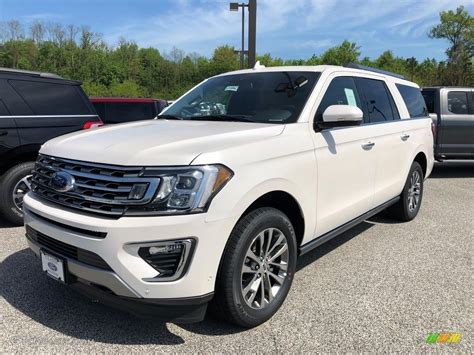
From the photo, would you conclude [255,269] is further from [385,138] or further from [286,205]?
[385,138]

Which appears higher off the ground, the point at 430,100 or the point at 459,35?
the point at 459,35

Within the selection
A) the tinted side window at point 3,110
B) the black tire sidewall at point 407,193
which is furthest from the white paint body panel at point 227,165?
the tinted side window at point 3,110

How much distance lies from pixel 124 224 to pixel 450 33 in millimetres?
67043

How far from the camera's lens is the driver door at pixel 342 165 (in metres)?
3.54

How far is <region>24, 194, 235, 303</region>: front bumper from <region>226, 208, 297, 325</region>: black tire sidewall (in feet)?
0.53

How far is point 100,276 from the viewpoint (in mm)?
2506

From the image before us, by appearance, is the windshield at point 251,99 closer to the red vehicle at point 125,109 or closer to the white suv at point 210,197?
the white suv at point 210,197

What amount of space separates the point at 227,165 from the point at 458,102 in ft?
28.1

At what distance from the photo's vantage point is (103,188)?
2543mm


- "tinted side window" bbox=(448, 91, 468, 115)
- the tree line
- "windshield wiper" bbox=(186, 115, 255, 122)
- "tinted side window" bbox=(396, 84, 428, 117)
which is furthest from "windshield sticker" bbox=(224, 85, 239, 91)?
the tree line

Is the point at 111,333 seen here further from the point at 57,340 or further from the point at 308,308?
the point at 308,308

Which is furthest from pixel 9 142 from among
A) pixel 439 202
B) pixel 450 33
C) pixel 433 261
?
pixel 450 33

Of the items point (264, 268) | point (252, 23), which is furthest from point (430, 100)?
point (264, 268)

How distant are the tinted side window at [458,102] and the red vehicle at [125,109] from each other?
634cm
